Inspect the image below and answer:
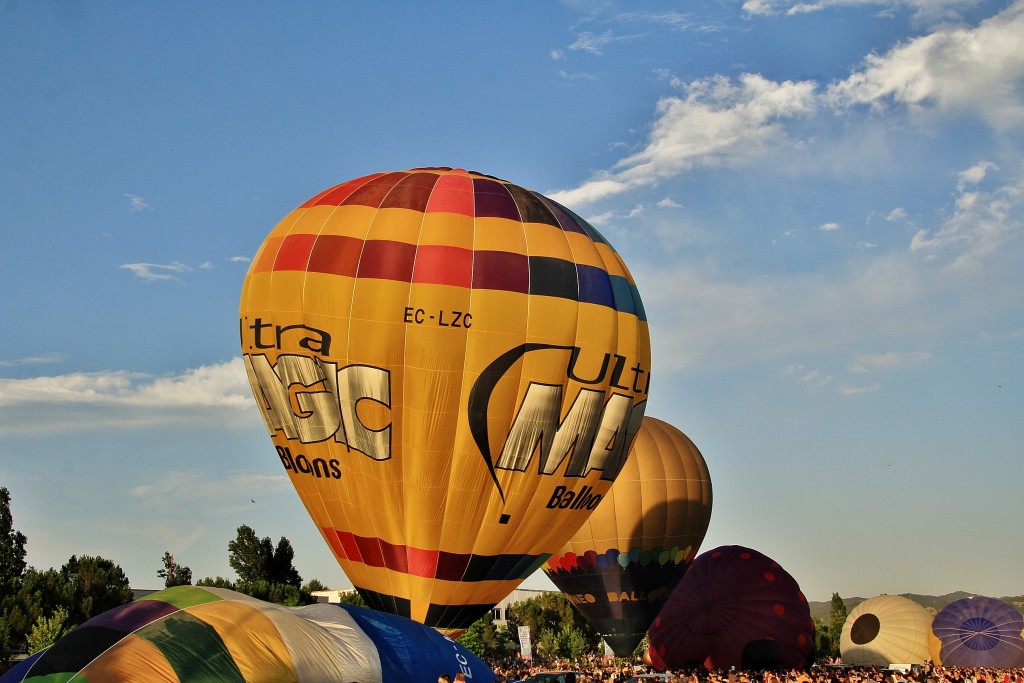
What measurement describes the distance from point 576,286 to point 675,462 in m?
16.0

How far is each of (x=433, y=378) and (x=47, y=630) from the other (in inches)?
952

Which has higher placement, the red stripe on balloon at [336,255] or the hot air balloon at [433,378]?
the red stripe on balloon at [336,255]

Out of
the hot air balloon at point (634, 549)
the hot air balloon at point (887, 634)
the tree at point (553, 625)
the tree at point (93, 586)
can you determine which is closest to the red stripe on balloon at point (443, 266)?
the hot air balloon at point (634, 549)

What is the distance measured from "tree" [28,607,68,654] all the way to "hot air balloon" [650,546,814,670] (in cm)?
2097

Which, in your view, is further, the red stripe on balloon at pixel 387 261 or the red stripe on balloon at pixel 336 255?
the red stripe on balloon at pixel 336 255

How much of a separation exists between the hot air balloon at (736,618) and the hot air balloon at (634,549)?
96 cm

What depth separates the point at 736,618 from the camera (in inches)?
1412

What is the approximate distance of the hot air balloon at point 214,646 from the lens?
40.1 feet

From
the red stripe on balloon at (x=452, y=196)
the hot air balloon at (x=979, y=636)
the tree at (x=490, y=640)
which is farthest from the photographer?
the tree at (x=490, y=640)

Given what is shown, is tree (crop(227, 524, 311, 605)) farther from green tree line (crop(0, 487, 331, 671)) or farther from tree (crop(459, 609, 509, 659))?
tree (crop(459, 609, 509, 659))

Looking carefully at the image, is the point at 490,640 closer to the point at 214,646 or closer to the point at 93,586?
the point at 93,586

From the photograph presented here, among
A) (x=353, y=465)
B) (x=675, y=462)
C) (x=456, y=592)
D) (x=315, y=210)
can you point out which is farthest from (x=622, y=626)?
(x=315, y=210)

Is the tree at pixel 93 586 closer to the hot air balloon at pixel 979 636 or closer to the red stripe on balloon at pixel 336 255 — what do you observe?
the red stripe on balloon at pixel 336 255

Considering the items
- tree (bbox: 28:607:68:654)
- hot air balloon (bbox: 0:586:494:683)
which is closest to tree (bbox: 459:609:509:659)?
tree (bbox: 28:607:68:654)
